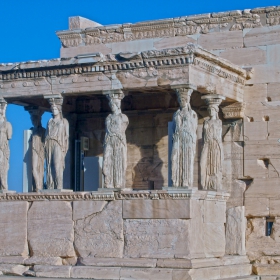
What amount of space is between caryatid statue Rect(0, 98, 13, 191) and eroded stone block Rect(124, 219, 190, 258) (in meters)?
2.51

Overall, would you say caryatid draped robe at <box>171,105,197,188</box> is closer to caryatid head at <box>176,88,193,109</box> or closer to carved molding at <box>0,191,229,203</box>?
caryatid head at <box>176,88,193,109</box>

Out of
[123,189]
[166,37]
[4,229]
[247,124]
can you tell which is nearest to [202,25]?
[166,37]

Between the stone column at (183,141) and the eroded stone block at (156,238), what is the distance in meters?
0.67

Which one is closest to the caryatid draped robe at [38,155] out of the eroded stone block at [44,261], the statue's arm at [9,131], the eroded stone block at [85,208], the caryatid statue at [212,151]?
the statue's arm at [9,131]

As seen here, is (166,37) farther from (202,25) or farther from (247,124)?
(247,124)

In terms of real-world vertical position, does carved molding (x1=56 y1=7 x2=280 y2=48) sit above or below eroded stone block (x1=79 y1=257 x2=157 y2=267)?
above

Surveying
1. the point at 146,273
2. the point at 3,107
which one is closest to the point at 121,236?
the point at 146,273

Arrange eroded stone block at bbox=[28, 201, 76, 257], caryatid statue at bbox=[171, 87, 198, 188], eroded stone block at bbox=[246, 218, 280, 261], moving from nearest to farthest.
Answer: caryatid statue at bbox=[171, 87, 198, 188]
eroded stone block at bbox=[28, 201, 76, 257]
eroded stone block at bbox=[246, 218, 280, 261]

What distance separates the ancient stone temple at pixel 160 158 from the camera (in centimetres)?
1648

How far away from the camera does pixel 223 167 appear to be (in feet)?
59.8

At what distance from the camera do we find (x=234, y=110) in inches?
717

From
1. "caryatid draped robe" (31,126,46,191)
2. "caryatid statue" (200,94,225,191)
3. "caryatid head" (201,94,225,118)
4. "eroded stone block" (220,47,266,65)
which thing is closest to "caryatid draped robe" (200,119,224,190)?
"caryatid statue" (200,94,225,191)

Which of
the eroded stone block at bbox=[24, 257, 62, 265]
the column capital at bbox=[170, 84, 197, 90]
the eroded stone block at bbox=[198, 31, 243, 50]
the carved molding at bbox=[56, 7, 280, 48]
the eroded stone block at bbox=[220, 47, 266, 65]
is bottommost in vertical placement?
the eroded stone block at bbox=[24, 257, 62, 265]

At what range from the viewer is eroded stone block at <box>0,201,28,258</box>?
57.4 feet
